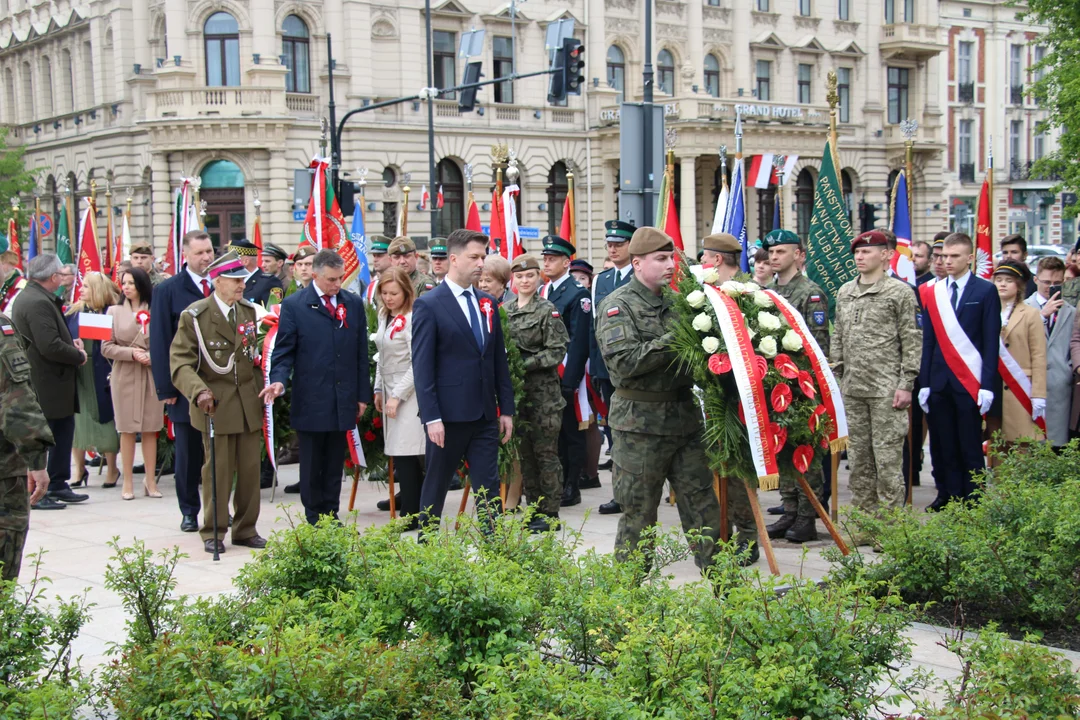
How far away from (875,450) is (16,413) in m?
5.75

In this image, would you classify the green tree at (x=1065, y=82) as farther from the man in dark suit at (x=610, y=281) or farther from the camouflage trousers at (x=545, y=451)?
the camouflage trousers at (x=545, y=451)

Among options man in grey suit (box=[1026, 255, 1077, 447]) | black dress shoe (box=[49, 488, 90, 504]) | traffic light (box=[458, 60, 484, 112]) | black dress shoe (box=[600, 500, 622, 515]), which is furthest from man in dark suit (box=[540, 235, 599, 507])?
traffic light (box=[458, 60, 484, 112])

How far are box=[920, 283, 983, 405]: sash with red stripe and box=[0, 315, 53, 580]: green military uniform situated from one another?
6640mm

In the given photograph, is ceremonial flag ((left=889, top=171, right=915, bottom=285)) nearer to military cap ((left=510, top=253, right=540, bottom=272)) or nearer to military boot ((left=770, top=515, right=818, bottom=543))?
military boot ((left=770, top=515, right=818, bottom=543))

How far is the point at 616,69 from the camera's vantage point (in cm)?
5297

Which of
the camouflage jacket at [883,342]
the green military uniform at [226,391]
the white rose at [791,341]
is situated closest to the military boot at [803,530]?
the camouflage jacket at [883,342]

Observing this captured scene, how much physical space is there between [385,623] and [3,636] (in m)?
1.57

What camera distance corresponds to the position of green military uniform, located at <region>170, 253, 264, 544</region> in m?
8.88

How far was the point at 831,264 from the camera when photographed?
464 inches

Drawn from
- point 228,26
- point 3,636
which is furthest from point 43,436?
point 228,26

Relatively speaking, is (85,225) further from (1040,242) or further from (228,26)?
(1040,242)

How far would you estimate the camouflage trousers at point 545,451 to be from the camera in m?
9.78

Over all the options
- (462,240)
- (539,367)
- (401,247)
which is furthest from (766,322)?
(401,247)

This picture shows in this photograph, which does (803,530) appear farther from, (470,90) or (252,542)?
(470,90)
